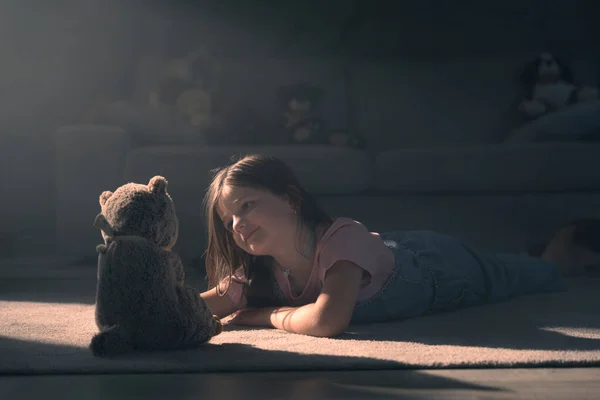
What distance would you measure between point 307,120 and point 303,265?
1415mm

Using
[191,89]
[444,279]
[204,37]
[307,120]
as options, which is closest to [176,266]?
[444,279]

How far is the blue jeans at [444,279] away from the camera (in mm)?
1622

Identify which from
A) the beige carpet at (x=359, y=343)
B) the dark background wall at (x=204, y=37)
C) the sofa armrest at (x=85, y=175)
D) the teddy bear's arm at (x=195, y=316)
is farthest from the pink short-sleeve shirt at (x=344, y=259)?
the dark background wall at (x=204, y=37)

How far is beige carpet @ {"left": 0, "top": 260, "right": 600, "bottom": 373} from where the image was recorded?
119 centimetres

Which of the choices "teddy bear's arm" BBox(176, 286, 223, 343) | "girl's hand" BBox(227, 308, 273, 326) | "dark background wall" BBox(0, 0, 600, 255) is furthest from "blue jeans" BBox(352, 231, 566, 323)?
"dark background wall" BBox(0, 0, 600, 255)

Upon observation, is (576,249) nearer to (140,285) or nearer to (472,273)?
(472,273)

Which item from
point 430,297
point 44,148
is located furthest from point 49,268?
point 430,297

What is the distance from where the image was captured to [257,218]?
1.49 meters

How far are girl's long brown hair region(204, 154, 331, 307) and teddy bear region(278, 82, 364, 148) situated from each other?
1.21 meters

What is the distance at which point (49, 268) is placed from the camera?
2.51m

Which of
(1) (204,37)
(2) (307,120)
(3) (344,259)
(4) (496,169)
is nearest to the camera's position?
(3) (344,259)

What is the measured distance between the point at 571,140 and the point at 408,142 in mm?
698

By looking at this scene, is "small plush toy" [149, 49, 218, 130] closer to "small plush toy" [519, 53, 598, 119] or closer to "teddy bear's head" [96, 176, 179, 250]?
"small plush toy" [519, 53, 598, 119]

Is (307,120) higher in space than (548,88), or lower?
lower
